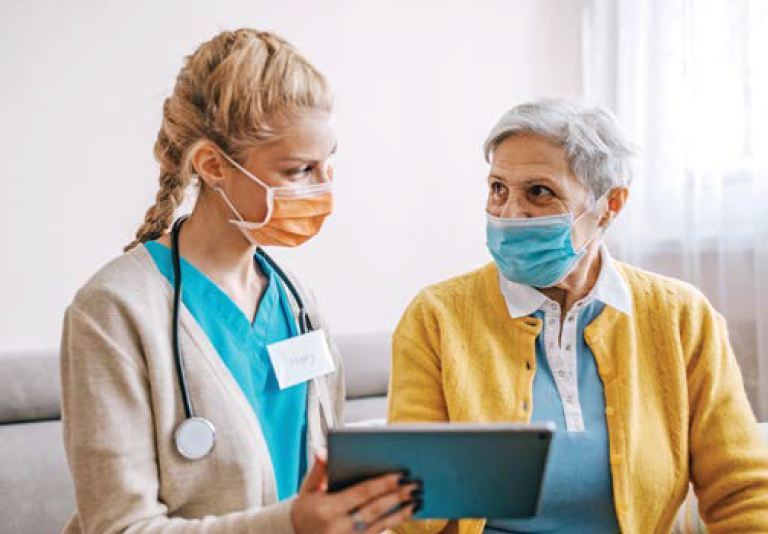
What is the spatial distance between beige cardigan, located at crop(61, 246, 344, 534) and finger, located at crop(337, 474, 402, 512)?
126mm

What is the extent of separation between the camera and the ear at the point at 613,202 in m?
1.61

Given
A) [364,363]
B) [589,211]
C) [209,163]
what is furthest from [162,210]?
[364,363]

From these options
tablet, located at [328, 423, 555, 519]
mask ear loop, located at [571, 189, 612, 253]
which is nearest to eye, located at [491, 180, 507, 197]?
mask ear loop, located at [571, 189, 612, 253]

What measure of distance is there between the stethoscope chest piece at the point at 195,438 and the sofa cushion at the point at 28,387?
108 centimetres

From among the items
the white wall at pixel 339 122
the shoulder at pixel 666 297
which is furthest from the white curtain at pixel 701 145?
the shoulder at pixel 666 297

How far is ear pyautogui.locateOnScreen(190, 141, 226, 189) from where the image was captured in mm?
1271

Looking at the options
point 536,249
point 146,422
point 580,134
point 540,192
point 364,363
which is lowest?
point 364,363

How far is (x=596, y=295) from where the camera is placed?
155cm

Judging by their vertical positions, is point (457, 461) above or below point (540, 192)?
below

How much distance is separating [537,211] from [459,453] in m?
0.72

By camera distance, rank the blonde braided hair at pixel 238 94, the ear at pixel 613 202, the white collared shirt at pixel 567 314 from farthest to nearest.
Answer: the ear at pixel 613 202 → the white collared shirt at pixel 567 314 → the blonde braided hair at pixel 238 94

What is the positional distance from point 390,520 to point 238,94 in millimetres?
674

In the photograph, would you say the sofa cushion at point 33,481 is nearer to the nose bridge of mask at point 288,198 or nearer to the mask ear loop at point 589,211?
the nose bridge of mask at point 288,198

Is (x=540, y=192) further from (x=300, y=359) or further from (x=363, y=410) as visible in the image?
(x=363, y=410)
